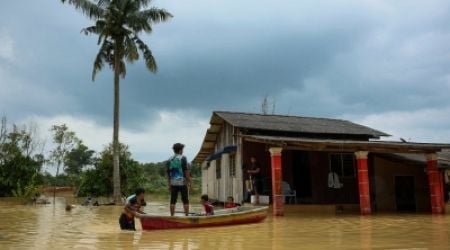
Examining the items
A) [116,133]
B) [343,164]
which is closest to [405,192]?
[343,164]

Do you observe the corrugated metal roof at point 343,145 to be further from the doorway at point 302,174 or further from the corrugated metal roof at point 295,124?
the doorway at point 302,174

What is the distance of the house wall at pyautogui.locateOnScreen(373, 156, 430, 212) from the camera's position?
18.3 metres

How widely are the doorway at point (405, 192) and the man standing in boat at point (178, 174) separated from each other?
1174 centimetres

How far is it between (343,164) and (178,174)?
Answer: 33.4 ft

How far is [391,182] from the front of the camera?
60.7 feet

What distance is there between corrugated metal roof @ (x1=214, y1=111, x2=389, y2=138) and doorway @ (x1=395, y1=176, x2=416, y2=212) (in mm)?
2199

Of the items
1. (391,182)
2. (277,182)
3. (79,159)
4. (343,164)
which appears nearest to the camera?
(277,182)

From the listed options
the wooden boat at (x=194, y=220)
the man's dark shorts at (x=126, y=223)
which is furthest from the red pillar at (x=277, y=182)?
the man's dark shorts at (x=126, y=223)

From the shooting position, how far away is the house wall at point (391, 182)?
722 inches

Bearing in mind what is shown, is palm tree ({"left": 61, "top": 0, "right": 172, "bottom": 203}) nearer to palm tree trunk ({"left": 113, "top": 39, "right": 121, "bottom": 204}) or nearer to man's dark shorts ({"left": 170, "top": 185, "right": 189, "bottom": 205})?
palm tree trunk ({"left": 113, "top": 39, "right": 121, "bottom": 204})

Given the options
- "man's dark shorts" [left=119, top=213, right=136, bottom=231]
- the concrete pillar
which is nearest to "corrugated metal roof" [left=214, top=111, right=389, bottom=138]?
the concrete pillar

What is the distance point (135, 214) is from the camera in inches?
351

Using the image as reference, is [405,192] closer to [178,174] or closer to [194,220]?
[178,174]

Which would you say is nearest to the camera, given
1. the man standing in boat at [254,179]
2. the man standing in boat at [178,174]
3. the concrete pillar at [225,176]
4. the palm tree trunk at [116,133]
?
the man standing in boat at [178,174]
